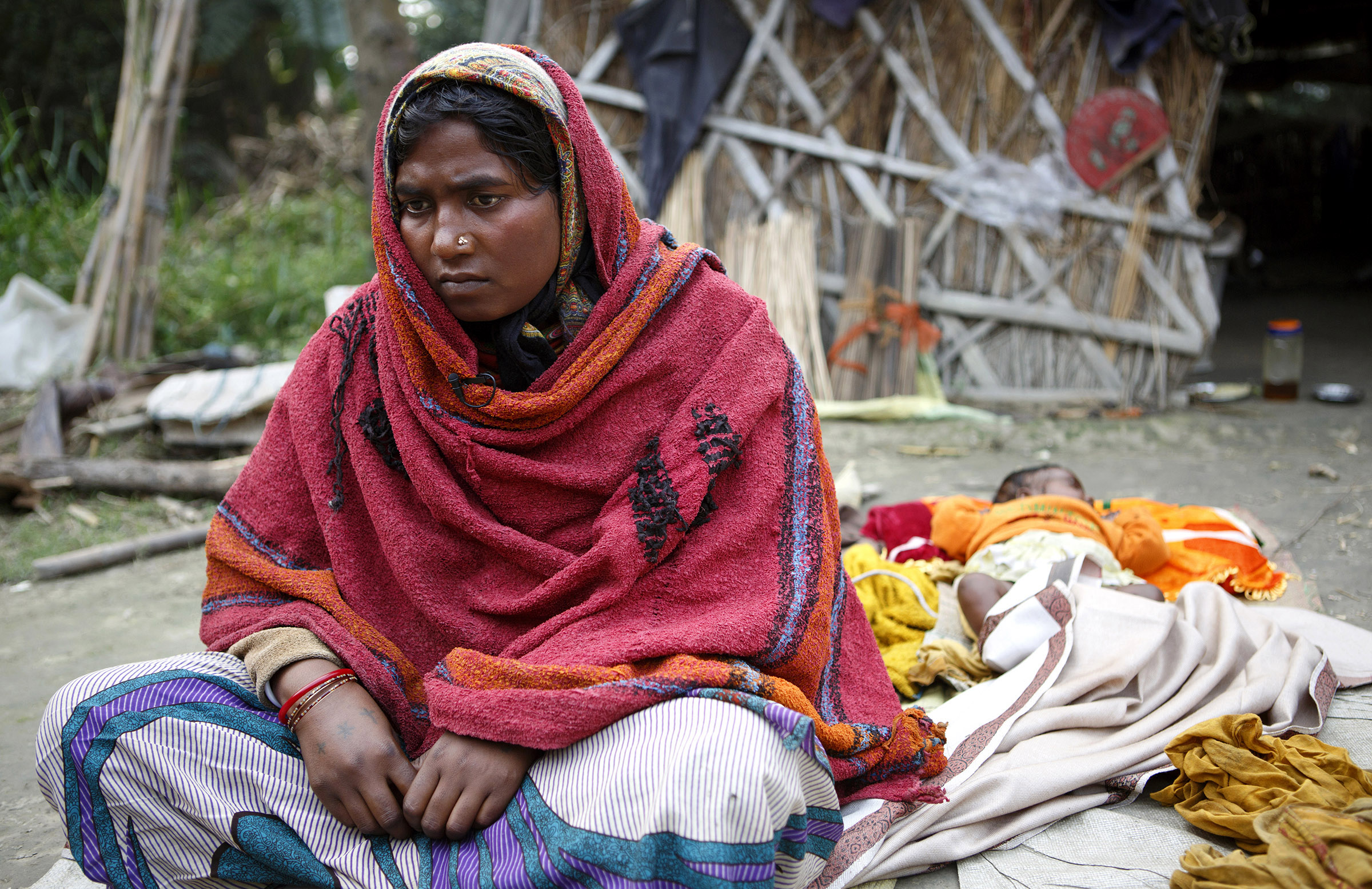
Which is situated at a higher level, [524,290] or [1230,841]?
[524,290]

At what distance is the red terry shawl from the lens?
1.51m

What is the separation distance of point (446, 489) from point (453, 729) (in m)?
0.40

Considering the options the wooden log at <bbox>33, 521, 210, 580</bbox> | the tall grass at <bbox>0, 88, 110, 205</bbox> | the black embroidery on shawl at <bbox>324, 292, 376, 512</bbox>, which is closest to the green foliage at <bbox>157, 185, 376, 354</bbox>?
the tall grass at <bbox>0, 88, 110, 205</bbox>

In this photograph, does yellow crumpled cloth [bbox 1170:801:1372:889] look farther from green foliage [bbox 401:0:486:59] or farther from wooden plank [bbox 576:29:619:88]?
green foliage [bbox 401:0:486:59]

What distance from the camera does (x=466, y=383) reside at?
63.0 inches

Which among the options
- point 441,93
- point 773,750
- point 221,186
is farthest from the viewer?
point 221,186

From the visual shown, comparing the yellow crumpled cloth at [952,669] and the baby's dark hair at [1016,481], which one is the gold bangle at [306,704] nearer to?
the yellow crumpled cloth at [952,669]

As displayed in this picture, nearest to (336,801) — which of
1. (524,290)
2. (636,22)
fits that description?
(524,290)

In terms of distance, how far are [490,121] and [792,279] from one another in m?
4.37

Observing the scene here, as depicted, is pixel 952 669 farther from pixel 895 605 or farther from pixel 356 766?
pixel 356 766

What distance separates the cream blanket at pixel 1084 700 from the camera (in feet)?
5.36

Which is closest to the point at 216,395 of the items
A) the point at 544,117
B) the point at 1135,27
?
the point at 544,117

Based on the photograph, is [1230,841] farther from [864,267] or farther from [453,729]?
[864,267]

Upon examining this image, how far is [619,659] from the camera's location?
4.57 ft
